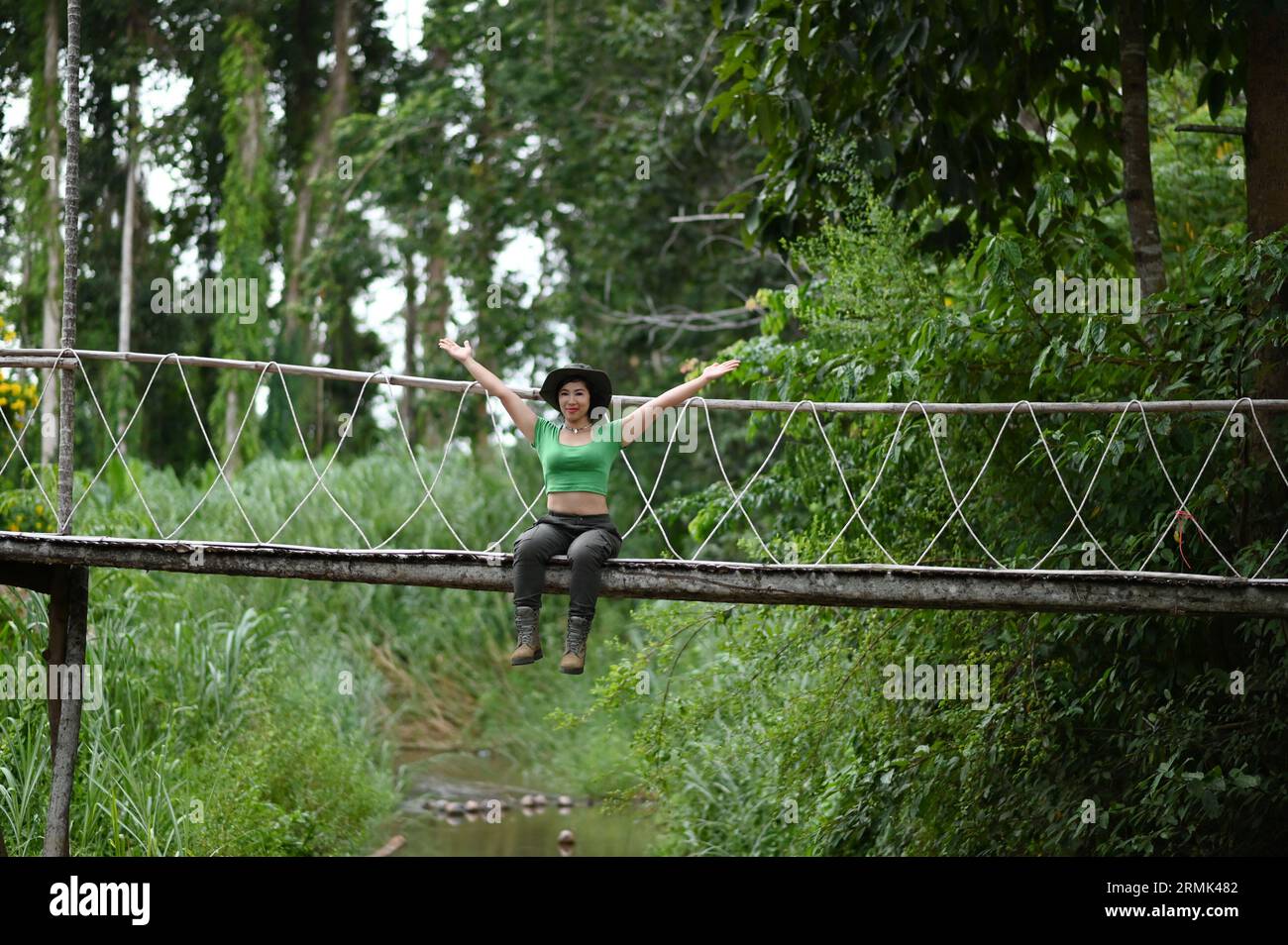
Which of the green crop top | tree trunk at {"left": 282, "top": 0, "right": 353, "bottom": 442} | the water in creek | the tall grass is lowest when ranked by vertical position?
the water in creek

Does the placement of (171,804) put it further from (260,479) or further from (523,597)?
(260,479)

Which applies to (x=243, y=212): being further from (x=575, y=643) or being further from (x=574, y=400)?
(x=575, y=643)

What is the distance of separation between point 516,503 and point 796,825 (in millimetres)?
6725

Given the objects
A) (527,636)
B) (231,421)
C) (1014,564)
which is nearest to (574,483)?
(527,636)

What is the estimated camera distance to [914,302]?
6641mm

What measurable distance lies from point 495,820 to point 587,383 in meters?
5.68

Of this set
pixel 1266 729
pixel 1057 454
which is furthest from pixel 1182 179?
pixel 1266 729

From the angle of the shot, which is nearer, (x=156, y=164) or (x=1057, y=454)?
(x=1057, y=454)

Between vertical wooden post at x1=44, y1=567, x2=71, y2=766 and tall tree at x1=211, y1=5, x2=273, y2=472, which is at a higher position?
tall tree at x1=211, y1=5, x2=273, y2=472

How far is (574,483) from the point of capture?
16.5ft

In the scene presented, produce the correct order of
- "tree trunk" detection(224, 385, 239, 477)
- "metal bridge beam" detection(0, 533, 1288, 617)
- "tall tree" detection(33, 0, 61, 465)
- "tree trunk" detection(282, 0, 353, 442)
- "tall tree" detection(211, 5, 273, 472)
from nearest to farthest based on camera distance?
"metal bridge beam" detection(0, 533, 1288, 617), "tall tree" detection(33, 0, 61, 465), "tall tree" detection(211, 5, 273, 472), "tree trunk" detection(224, 385, 239, 477), "tree trunk" detection(282, 0, 353, 442)

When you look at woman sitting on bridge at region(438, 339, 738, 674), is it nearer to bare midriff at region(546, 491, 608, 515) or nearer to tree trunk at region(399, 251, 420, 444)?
bare midriff at region(546, 491, 608, 515)

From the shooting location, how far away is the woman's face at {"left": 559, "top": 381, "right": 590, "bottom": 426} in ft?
16.6

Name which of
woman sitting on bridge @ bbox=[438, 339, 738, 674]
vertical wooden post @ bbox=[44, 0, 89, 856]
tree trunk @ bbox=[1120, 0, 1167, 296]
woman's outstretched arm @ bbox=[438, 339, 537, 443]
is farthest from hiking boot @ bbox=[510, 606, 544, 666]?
tree trunk @ bbox=[1120, 0, 1167, 296]
